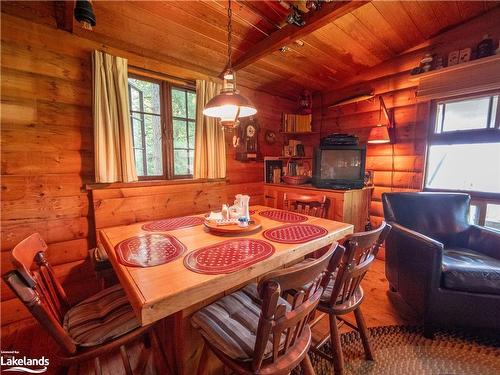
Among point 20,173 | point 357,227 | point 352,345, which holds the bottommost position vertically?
point 352,345

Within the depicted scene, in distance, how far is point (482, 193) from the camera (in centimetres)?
225

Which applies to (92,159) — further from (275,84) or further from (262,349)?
(275,84)

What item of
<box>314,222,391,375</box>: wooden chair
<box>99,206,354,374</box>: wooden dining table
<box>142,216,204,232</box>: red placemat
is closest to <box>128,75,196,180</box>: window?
<box>142,216,204,232</box>: red placemat

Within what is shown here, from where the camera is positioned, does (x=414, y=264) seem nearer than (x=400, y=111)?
Yes

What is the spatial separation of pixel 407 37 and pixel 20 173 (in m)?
3.81

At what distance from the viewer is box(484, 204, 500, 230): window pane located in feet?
7.23

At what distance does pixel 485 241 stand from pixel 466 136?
1169 mm

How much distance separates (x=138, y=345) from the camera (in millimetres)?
1516

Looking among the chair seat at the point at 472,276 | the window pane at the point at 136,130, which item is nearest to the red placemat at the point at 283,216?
the chair seat at the point at 472,276

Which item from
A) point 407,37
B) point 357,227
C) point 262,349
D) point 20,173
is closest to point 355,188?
point 357,227

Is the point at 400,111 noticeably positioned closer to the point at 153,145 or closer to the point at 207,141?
the point at 207,141

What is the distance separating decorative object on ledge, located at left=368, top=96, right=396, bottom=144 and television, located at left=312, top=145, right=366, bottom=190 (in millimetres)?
290

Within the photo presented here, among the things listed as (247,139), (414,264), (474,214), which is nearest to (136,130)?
(247,139)

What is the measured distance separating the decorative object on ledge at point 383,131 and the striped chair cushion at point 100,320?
2.82 metres
